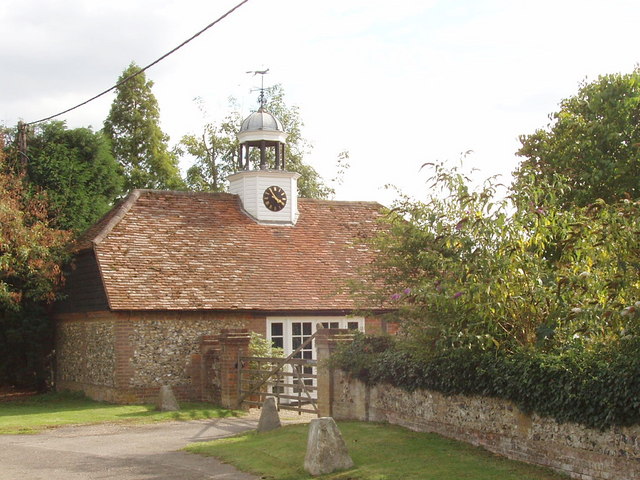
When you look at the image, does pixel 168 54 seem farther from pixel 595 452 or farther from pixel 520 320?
pixel 595 452

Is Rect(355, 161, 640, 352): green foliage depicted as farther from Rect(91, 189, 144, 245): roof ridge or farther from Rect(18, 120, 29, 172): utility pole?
Rect(18, 120, 29, 172): utility pole

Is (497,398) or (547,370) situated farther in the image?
(497,398)

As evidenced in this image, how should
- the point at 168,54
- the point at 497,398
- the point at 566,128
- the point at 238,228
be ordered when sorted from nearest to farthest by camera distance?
the point at 497,398
the point at 168,54
the point at 566,128
the point at 238,228

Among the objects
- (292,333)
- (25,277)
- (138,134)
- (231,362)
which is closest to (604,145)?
(292,333)

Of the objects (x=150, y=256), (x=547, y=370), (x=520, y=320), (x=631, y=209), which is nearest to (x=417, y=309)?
(x=520, y=320)

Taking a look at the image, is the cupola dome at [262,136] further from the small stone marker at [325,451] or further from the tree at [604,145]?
the small stone marker at [325,451]

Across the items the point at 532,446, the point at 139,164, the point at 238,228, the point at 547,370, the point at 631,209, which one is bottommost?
the point at 532,446

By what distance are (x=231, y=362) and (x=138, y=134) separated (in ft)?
75.1

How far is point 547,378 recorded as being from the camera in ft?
37.8

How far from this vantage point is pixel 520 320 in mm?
13172

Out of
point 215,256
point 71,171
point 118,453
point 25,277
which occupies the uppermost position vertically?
point 71,171

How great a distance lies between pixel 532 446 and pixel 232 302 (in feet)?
45.7

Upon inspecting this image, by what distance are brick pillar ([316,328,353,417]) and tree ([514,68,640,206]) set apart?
8.18 m

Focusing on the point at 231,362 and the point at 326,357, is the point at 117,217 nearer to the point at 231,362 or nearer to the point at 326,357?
the point at 231,362
